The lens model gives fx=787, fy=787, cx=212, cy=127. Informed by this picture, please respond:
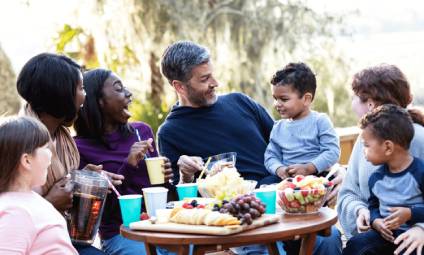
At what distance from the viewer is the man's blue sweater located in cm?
393

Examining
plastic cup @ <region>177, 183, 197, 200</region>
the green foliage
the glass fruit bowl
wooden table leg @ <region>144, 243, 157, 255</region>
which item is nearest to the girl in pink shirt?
wooden table leg @ <region>144, 243, 157, 255</region>

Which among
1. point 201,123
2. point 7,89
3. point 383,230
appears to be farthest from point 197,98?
point 7,89

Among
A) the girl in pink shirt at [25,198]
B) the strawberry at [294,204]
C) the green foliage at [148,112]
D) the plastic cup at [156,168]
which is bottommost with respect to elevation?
the green foliage at [148,112]

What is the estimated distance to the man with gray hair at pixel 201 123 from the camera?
392cm

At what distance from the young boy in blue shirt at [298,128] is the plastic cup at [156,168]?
60 cm

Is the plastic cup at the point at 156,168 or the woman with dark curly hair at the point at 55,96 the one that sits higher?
the woman with dark curly hair at the point at 55,96

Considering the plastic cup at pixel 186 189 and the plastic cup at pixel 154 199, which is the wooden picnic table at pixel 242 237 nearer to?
the plastic cup at pixel 154 199

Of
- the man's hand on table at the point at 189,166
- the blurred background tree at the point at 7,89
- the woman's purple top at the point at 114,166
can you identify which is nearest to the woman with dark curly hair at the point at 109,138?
the woman's purple top at the point at 114,166

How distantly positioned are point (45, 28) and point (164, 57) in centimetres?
594

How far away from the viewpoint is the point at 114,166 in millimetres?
3635

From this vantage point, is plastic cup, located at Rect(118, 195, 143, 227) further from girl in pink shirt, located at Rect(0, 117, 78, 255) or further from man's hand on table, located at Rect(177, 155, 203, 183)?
man's hand on table, located at Rect(177, 155, 203, 183)

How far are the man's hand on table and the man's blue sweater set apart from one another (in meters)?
0.24

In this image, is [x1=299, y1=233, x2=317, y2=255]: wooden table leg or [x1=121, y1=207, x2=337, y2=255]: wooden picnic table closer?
[x1=121, y1=207, x2=337, y2=255]: wooden picnic table

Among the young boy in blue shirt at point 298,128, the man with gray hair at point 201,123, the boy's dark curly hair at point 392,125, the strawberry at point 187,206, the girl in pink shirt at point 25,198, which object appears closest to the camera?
the girl in pink shirt at point 25,198
